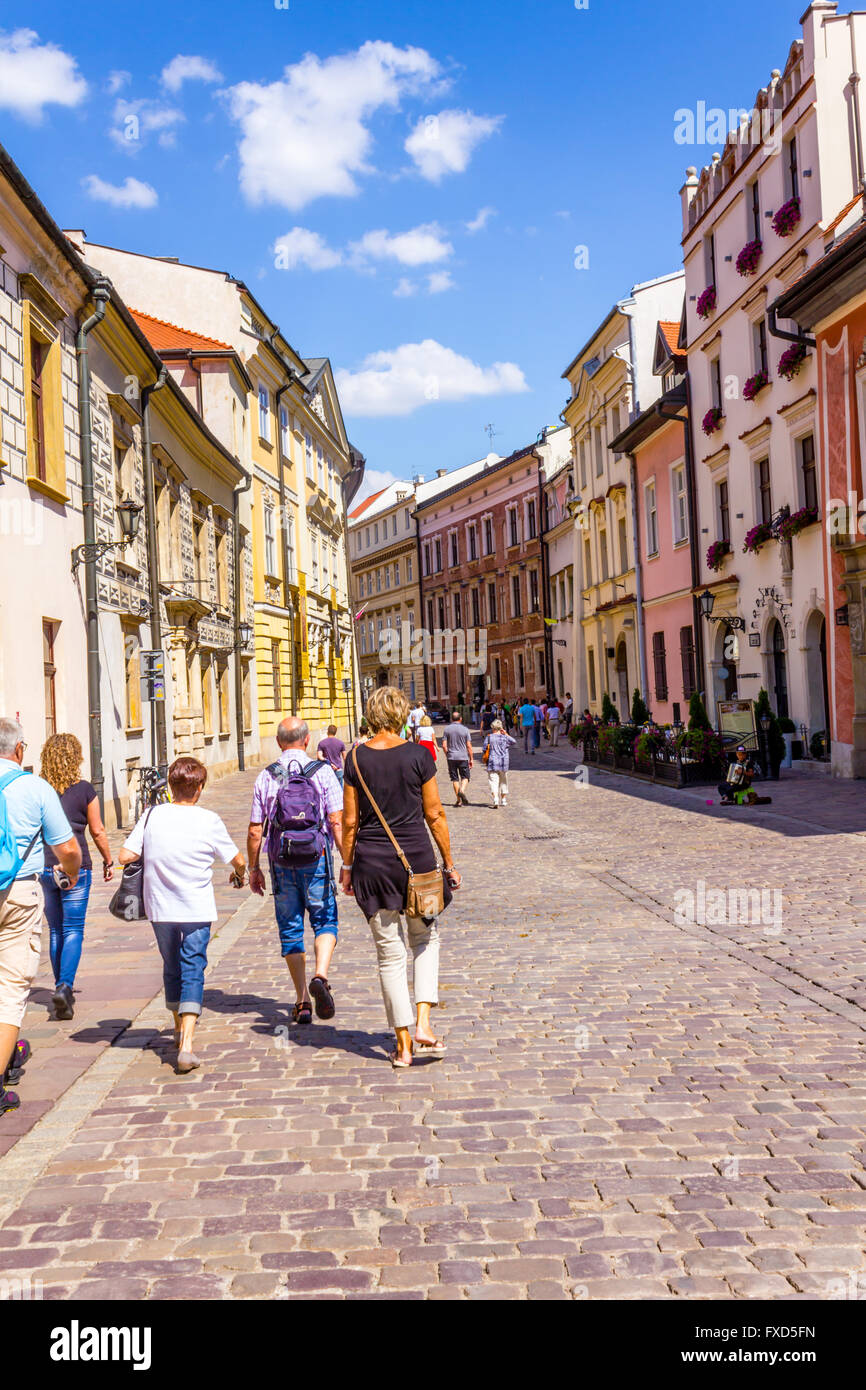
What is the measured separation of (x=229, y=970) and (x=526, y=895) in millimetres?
3492

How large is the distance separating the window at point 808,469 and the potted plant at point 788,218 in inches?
153

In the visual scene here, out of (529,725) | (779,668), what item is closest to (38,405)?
(779,668)

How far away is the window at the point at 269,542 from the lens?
36.2 metres

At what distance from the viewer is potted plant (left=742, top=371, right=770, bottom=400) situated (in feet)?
81.9

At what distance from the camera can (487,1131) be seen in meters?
4.89

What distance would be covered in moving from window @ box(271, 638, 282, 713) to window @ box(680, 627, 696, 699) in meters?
11.3

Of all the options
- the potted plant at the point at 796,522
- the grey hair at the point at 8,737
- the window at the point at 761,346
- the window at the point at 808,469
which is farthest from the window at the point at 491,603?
the grey hair at the point at 8,737

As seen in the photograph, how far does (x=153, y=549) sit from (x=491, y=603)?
42.0 metres

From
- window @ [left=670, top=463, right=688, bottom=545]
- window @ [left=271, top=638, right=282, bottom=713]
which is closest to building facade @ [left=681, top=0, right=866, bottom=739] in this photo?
window @ [left=670, top=463, right=688, bottom=545]

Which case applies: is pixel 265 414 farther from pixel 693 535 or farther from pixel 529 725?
pixel 693 535

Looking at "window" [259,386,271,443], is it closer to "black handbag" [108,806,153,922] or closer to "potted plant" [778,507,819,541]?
"potted plant" [778,507,819,541]

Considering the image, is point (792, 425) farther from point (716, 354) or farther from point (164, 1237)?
point (164, 1237)

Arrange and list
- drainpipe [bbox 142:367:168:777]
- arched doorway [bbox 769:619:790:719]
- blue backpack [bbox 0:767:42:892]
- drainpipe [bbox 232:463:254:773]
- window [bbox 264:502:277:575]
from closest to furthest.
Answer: blue backpack [bbox 0:767:42:892], drainpipe [bbox 142:367:168:777], arched doorway [bbox 769:619:790:719], drainpipe [bbox 232:463:254:773], window [bbox 264:502:277:575]

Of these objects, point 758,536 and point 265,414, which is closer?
point 758,536
